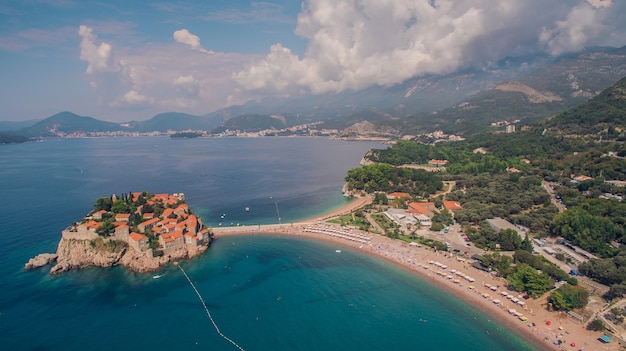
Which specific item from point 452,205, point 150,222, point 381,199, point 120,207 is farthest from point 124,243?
point 452,205

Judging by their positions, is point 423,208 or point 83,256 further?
point 423,208

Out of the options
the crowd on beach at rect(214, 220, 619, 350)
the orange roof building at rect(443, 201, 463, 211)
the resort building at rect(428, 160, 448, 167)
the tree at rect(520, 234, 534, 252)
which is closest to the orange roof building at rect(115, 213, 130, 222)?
the crowd on beach at rect(214, 220, 619, 350)

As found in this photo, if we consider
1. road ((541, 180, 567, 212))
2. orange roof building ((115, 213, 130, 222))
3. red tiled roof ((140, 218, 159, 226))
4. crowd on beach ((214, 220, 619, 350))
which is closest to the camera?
crowd on beach ((214, 220, 619, 350))

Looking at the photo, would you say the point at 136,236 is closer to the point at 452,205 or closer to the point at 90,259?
the point at 90,259

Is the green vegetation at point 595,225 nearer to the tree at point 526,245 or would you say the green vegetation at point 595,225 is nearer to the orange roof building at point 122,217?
the tree at point 526,245

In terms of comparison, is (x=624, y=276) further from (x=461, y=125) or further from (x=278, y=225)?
(x=461, y=125)

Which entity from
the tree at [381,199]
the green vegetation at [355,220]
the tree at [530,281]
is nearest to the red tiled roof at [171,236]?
the green vegetation at [355,220]

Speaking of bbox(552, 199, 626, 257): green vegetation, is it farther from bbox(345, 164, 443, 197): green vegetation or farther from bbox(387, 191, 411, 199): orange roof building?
bbox(345, 164, 443, 197): green vegetation
